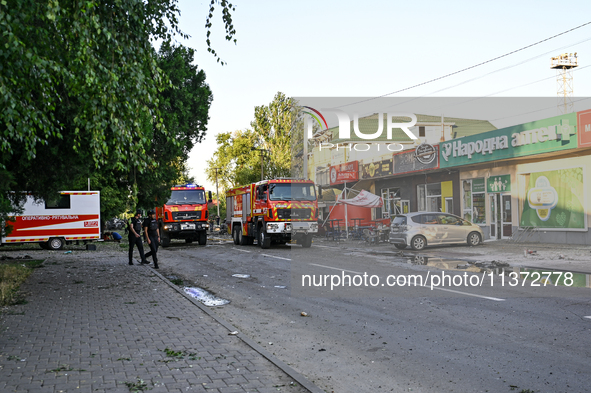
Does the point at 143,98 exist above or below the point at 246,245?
above

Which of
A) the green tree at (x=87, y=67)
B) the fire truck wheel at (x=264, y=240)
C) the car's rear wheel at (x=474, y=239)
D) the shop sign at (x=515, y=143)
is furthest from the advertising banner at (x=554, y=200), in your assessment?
the green tree at (x=87, y=67)

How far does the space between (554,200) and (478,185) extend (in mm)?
4978

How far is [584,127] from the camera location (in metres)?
19.9

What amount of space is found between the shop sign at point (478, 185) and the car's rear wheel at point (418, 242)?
7.45 metres

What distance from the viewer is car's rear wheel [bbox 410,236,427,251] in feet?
69.9

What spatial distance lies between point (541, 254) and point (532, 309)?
34.8ft

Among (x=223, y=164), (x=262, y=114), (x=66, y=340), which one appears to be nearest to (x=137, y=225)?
(x=66, y=340)

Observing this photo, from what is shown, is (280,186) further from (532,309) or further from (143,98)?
(143,98)

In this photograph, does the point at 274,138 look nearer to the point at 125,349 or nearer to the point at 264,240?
the point at 264,240

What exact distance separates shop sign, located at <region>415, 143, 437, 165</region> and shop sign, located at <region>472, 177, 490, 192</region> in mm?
2669

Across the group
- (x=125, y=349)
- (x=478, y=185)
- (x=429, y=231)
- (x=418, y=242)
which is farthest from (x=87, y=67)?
(x=478, y=185)

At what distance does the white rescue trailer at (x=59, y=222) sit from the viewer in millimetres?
27312

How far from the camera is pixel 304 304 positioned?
961 cm

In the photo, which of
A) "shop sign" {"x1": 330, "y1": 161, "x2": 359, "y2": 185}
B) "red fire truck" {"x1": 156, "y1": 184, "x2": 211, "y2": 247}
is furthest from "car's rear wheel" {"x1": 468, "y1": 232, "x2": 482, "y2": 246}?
"shop sign" {"x1": 330, "y1": 161, "x2": 359, "y2": 185}
